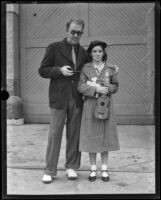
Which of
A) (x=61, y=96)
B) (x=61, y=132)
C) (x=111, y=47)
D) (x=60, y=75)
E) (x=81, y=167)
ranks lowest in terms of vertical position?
(x=81, y=167)

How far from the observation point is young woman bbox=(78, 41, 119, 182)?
3375 mm

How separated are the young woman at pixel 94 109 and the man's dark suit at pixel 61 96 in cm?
8

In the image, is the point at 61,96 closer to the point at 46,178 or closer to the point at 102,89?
the point at 102,89

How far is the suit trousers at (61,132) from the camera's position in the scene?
3.46m

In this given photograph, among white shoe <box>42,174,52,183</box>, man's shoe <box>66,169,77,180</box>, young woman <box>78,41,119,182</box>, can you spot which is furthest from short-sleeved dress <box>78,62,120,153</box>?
white shoe <box>42,174,52,183</box>

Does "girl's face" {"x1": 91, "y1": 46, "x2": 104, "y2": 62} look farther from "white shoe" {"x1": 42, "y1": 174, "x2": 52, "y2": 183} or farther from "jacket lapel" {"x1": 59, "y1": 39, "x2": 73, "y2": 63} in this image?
"white shoe" {"x1": 42, "y1": 174, "x2": 52, "y2": 183}

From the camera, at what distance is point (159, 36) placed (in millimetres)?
2539

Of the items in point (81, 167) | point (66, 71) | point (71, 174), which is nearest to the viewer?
point (66, 71)

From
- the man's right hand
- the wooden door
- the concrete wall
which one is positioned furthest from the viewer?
the wooden door

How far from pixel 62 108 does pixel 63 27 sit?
297 centimetres

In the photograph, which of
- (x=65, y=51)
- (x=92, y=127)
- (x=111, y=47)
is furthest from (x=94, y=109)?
(x=111, y=47)

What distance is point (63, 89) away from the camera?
3.40 meters

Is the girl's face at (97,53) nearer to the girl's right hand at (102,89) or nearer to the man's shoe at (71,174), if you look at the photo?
the girl's right hand at (102,89)

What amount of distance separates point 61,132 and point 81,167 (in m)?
0.77
